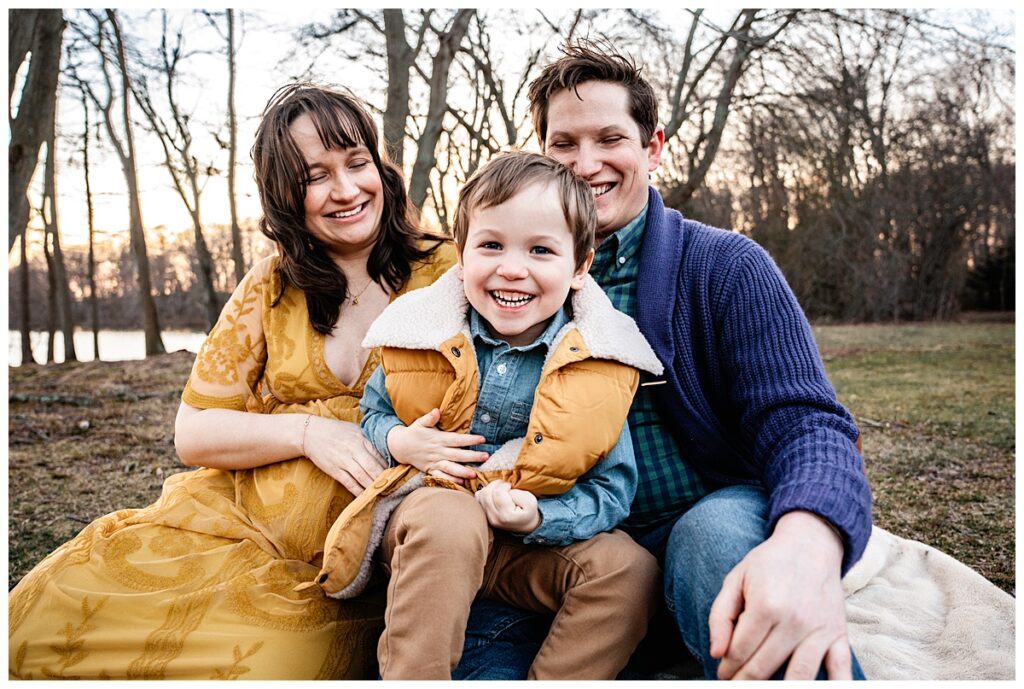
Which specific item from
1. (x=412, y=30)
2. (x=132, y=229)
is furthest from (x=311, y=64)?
(x=132, y=229)

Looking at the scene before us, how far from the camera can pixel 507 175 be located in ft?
5.83

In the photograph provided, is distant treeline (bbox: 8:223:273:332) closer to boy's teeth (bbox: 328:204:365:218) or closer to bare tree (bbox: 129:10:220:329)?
bare tree (bbox: 129:10:220:329)

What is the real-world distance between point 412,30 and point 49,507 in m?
7.01

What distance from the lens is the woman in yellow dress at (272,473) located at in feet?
5.77

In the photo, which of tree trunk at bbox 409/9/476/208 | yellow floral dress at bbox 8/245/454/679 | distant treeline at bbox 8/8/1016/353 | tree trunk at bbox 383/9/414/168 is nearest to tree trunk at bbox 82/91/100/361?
distant treeline at bbox 8/8/1016/353

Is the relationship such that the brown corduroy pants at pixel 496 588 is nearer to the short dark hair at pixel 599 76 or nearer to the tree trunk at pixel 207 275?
the short dark hair at pixel 599 76

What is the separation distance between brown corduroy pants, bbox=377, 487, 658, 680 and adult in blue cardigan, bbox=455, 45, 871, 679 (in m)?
0.09

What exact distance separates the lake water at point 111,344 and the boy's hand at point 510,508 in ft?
51.8

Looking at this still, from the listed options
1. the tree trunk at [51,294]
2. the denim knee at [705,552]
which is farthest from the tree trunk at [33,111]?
the tree trunk at [51,294]

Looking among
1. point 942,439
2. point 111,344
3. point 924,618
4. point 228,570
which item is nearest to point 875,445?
point 942,439

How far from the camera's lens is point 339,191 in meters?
2.22

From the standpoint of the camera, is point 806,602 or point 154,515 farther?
point 154,515

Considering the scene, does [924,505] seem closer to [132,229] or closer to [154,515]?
[154,515]

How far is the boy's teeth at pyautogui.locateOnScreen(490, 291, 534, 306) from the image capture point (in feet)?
5.87
